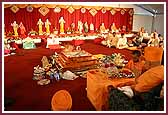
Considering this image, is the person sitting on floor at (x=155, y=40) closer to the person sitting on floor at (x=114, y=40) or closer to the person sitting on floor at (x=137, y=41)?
the person sitting on floor at (x=137, y=41)

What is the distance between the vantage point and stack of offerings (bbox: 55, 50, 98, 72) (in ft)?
9.46

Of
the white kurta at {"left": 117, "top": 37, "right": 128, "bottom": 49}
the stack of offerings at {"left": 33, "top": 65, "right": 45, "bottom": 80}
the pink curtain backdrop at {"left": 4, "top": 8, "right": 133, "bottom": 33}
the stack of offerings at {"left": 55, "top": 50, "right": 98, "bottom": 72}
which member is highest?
the pink curtain backdrop at {"left": 4, "top": 8, "right": 133, "bottom": 33}

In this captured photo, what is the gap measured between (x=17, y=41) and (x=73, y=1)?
2.76 metres

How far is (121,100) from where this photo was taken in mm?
1469

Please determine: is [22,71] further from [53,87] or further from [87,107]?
[87,107]

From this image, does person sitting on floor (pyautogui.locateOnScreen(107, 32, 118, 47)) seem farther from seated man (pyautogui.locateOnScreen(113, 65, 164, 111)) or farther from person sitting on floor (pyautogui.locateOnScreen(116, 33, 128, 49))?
seated man (pyautogui.locateOnScreen(113, 65, 164, 111))

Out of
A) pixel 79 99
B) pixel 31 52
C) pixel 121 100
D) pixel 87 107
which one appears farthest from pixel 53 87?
pixel 31 52

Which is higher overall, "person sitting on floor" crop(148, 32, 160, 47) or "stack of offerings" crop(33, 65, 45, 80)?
"person sitting on floor" crop(148, 32, 160, 47)

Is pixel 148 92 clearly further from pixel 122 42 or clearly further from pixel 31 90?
pixel 122 42

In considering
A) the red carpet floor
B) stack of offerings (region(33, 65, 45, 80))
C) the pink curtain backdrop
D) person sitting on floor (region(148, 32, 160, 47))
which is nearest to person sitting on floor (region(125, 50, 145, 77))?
person sitting on floor (region(148, 32, 160, 47))

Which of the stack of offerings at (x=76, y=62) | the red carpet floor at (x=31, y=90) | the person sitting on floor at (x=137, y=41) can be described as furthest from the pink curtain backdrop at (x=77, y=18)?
the stack of offerings at (x=76, y=62)

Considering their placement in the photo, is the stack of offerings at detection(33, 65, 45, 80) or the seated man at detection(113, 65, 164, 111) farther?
the stack of offerings at detection(33, 65, 45, 80)

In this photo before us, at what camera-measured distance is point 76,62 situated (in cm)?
292

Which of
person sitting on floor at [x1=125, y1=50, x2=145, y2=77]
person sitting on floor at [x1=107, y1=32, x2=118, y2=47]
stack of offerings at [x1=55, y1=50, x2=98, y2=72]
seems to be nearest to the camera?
person sitting on floor at [x1=125, y1=50, x2=145, y2=77]
